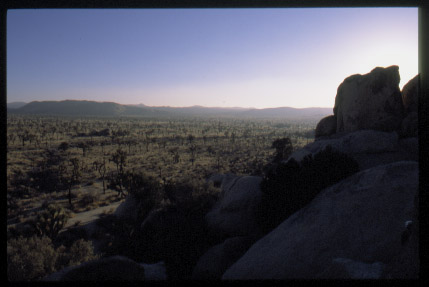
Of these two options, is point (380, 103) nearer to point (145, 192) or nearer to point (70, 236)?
point (145, 192)

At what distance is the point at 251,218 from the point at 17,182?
74.1 feet

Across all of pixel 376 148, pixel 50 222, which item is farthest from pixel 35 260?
pixel 376 148

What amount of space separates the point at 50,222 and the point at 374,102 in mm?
16819

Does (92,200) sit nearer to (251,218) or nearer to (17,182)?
(17,182)

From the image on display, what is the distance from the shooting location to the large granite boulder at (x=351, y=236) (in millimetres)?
3238

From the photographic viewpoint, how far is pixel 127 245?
32.1 ft

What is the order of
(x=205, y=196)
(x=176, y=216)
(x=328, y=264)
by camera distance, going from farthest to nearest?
(x=205, y=196), (x=176, y=216), (x=328, y=264)

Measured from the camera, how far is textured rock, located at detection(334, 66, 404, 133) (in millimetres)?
11773

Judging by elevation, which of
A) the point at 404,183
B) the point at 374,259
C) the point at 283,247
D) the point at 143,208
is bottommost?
the point at 143,208

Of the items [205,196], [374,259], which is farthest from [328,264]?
[205,196]

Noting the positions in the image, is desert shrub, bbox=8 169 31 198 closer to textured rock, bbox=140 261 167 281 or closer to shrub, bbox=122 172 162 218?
shrub, bbox=122 172 162 218

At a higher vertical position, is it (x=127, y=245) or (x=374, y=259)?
(x=374, y=259)

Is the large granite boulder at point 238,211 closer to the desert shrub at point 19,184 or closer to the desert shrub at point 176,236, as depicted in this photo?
the desert shrub at point 176,236

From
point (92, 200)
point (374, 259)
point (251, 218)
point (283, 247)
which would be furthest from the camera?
point (92, 200)
